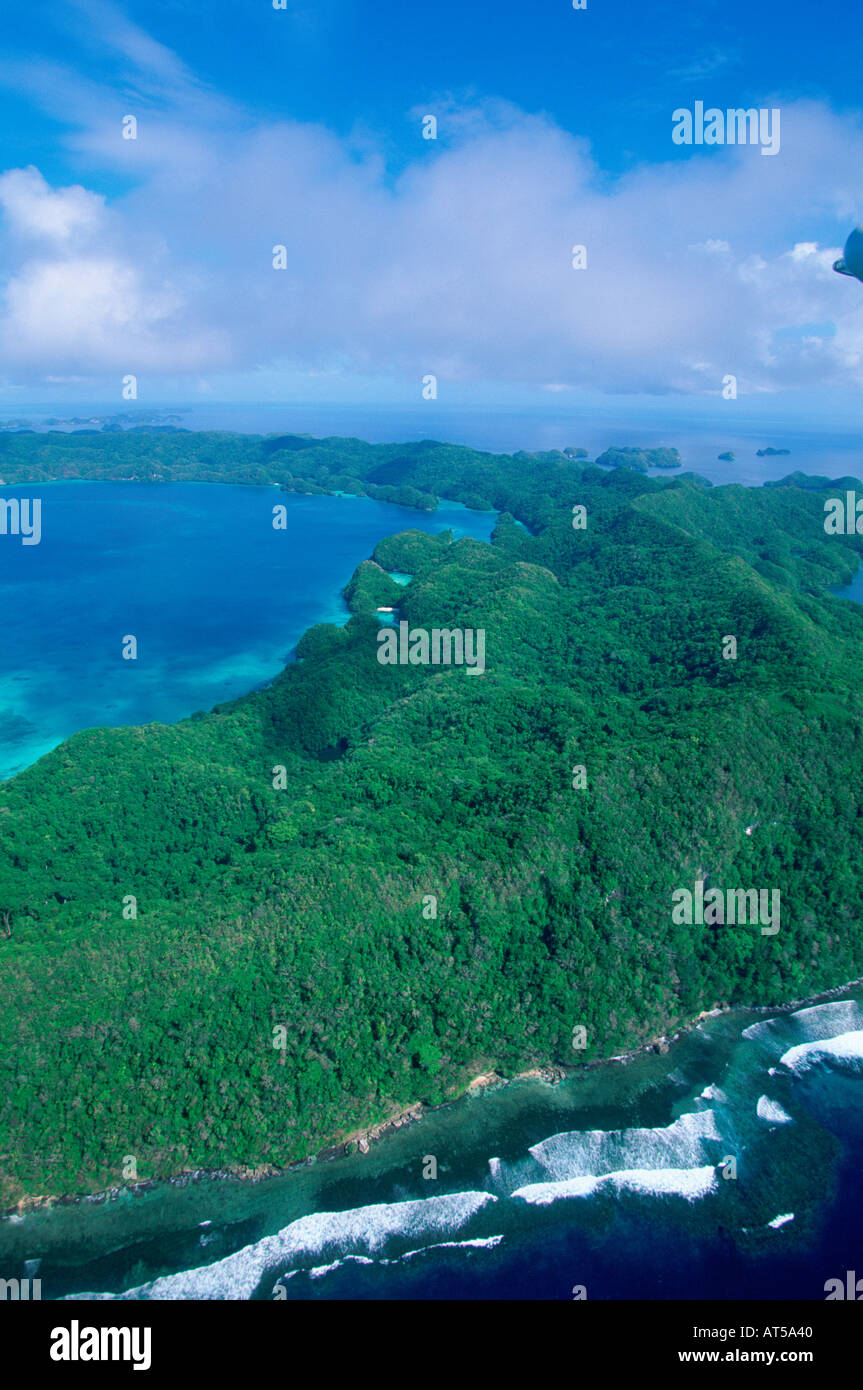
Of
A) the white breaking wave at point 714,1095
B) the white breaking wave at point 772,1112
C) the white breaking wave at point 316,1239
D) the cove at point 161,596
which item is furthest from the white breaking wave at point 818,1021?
the cove at point 161,596

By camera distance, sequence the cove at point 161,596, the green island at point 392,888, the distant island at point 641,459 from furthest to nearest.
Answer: the distant island at point 641,459 → the cove at point 161,596 → the green island at point 392,888

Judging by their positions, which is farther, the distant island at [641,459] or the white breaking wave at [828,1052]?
the distant island at [641,459]

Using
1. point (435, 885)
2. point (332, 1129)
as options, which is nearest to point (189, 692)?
point (435, 885)

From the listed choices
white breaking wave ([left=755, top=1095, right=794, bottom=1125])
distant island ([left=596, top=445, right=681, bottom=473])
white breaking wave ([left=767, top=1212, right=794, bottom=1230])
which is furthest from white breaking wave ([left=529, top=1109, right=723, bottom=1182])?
distant island ([left=596, top=445, right=681, bottom=473])

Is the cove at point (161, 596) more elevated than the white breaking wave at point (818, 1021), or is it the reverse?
the cove at point (161, 596)

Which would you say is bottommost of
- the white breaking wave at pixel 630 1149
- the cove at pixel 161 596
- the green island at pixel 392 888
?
the white breaking wave at pixel 630 1149

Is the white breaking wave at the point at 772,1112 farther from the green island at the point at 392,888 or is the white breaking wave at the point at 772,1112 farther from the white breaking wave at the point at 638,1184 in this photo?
the green island at the point at 392,888
